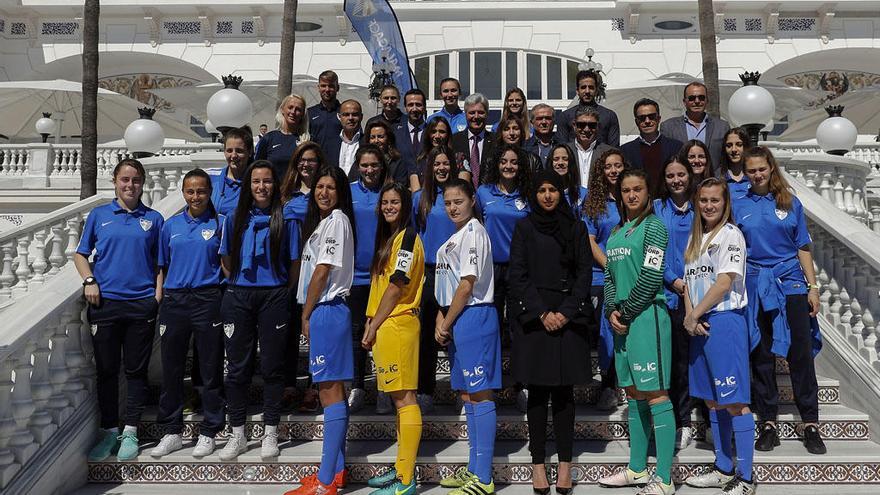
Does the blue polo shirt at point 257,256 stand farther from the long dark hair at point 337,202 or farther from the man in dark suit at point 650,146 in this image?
the man in dark suit at point 650,146

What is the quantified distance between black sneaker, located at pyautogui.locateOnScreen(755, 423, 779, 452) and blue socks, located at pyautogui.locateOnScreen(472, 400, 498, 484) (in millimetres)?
2125

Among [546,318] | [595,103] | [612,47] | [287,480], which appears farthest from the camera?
[612,47]

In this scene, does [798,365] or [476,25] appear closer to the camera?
[798,365]

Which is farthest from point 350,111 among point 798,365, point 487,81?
point 487,81

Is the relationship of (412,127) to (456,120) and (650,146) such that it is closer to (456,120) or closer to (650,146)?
(456,120)

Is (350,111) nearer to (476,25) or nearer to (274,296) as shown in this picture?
(274,296)

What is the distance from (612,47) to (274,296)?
19.7 meters

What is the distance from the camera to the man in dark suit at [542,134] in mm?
6859

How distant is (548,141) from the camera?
6953mm

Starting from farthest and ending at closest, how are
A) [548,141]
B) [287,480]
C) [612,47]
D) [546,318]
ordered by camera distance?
1. [612,47]
2. [548,141]
3. [287,480]
4. [546,318]

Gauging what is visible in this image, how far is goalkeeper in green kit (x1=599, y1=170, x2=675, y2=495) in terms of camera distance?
4887 mm

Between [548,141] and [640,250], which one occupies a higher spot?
[548,141]

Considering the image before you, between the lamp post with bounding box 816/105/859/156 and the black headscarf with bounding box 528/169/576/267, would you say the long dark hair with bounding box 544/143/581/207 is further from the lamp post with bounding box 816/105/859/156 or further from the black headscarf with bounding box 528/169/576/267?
the lamp post with bounding box 816/105/859/156

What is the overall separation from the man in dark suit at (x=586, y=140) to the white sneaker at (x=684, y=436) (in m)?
2.29
